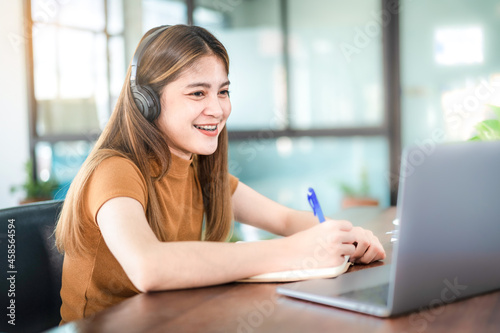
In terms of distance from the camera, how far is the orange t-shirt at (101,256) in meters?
0.95

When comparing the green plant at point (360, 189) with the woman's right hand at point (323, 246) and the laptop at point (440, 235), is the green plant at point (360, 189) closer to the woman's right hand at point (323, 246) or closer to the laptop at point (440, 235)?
the woman's right hand at point (323, 246)

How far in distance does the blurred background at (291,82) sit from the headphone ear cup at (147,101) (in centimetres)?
231

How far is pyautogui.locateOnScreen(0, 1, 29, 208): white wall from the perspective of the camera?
4.14 m

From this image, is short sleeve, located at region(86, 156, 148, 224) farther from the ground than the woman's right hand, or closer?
farther from the ground

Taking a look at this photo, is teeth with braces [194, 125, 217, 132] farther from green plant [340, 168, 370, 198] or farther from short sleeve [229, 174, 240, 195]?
green plant [340, 168, 370, 198]

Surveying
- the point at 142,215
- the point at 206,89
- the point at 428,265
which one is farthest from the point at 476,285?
the point at 206,89

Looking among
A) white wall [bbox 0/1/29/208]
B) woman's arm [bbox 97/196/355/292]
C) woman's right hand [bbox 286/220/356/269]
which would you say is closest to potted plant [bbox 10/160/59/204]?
white wall [bbox 0/1/29/208]

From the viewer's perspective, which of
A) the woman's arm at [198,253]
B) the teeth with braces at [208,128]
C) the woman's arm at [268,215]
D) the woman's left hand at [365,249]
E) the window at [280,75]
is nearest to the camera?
the woman's arm at [198,253]

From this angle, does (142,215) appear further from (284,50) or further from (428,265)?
(284,50)
